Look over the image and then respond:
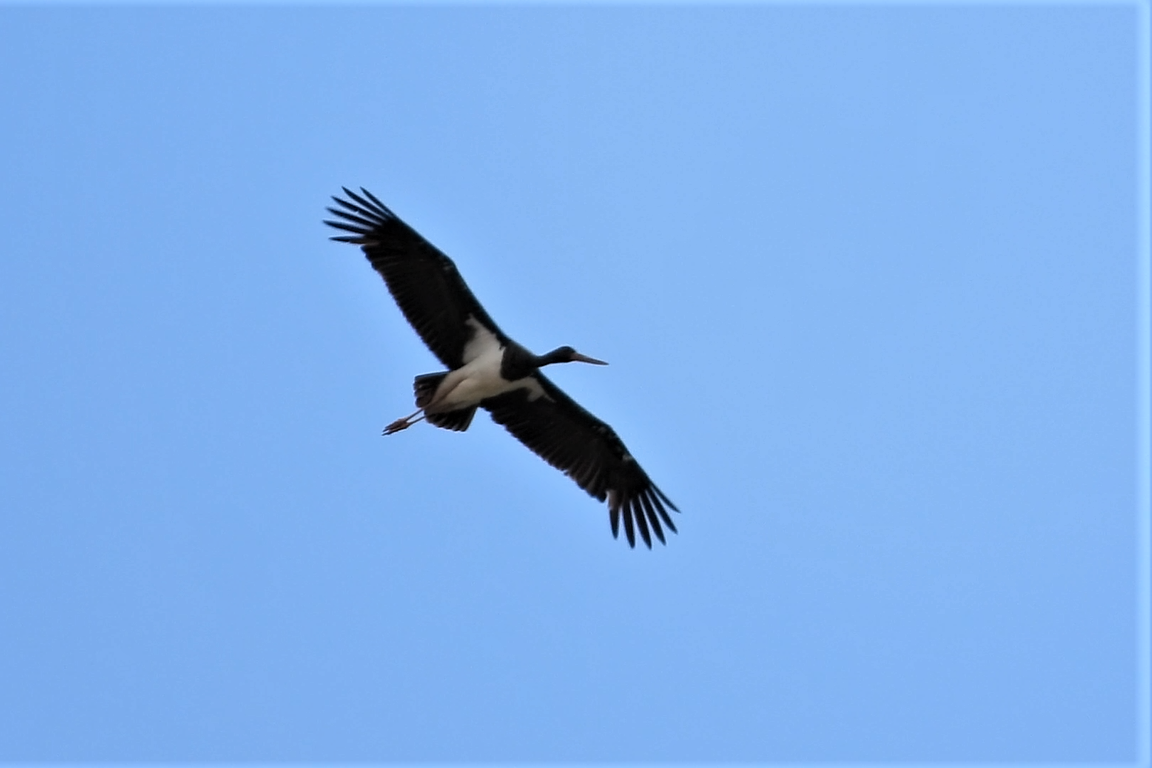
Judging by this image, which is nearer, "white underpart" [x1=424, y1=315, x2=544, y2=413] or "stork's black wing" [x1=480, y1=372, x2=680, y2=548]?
"white underpart" [x1=424, y1=315, x2=544, y2=413]

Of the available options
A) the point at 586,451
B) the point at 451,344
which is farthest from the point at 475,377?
the point at 586,451

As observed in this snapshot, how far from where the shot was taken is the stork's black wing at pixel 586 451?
21.4m

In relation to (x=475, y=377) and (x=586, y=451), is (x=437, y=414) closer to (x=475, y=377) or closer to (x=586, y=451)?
(x=475, y=377)

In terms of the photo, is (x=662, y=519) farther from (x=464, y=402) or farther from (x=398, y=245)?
(x=398, y=245)

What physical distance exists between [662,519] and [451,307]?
3335 mm

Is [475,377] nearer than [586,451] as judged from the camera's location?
Yes

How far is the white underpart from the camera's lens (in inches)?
802

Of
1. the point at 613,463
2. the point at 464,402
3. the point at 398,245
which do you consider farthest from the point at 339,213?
the point at 613,463

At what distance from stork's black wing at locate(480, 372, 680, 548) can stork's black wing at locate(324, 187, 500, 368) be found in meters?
1.18

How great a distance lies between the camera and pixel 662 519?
21984 millimetres

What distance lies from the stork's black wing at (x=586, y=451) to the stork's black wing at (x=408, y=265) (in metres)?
1.18

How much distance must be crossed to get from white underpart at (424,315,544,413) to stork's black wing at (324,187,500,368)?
0.15 metres

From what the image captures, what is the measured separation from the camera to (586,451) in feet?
71.5

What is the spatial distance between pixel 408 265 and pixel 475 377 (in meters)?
1.25
